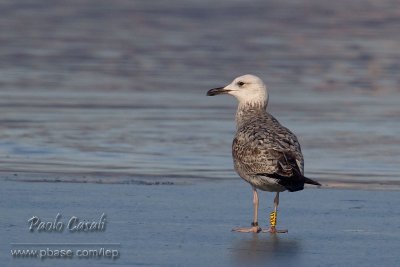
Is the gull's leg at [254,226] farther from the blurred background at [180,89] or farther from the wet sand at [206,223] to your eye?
the blurred background at [180,89]

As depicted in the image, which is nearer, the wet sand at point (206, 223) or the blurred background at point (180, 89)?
the wet sand at point (206, 223)

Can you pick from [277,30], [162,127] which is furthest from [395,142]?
[277,30]

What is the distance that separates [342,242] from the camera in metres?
8.49

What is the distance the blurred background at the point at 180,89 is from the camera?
12461mm

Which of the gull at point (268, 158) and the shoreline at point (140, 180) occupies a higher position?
the gull at point (268, 158)

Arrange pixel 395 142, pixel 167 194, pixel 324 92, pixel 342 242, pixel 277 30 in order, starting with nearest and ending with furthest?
pixel 342 242 → pixel 167 194 → pixel 395 142 → pixel 324 92 → pixel 277 30

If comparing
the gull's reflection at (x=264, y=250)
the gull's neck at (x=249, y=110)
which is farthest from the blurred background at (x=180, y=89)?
the gull's reflection at (x=264, y=250)

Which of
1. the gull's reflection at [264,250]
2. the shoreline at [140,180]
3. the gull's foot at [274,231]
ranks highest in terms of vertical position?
the gull's reflection at [264,250]

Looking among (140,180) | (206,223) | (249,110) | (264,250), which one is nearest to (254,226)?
(206,223)

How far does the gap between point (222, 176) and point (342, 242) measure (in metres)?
3.28

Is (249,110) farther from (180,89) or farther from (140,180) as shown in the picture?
(180,89)

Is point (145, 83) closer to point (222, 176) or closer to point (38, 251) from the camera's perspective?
point (222, 176)

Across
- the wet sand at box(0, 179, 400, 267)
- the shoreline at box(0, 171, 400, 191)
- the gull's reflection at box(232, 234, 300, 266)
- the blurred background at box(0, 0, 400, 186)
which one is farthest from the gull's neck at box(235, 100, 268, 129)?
the gull's reflection at box(232, 234, 300, 266)

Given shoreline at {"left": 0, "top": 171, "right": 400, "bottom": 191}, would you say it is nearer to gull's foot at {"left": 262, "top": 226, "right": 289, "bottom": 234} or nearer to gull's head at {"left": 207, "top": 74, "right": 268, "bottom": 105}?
gull's head at {"left": 207, "top": 74, "right": 268, "bottom": 105}
